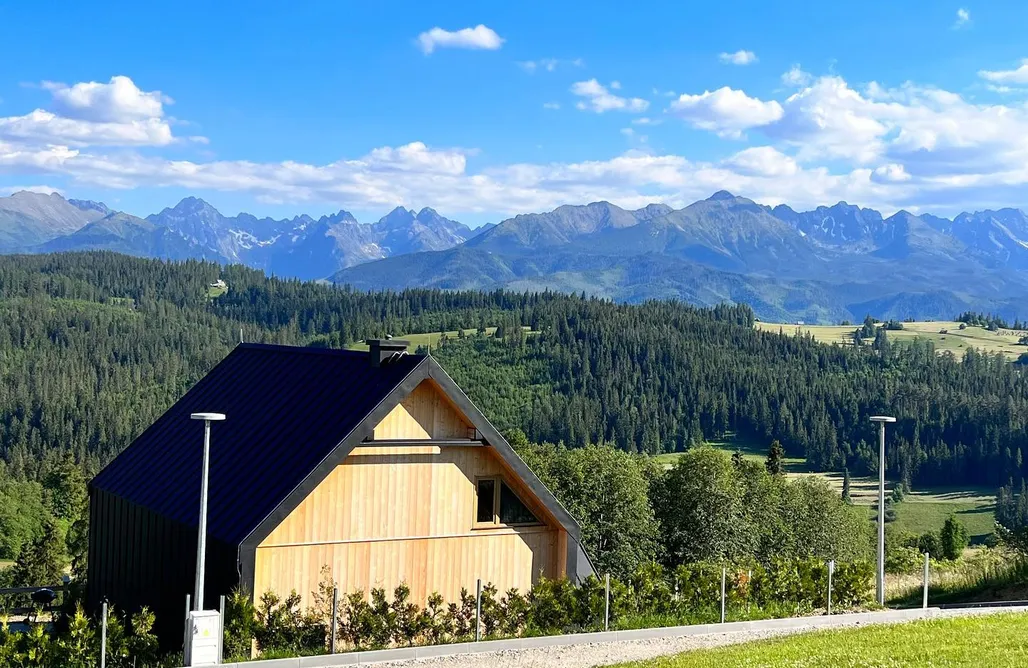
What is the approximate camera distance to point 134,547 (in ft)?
74.4

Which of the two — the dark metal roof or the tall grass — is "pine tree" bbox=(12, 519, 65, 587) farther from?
the tall grass

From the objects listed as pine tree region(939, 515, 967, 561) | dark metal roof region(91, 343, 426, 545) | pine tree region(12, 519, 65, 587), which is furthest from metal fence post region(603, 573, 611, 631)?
pine tree region(939, 515, 967, 561)

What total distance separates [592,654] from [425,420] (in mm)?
5738

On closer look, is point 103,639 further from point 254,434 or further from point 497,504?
point 497,504

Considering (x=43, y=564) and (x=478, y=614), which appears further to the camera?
(x=43, y=564)

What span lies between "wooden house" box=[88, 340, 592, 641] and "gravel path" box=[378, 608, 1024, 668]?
306 cm

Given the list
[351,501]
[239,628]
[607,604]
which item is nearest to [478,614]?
[607,604]

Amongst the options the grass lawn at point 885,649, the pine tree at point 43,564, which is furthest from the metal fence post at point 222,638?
the pine tree at point 43,564

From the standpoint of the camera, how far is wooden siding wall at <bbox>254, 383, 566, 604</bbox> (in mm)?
19297

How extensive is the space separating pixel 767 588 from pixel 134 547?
14.7 meters

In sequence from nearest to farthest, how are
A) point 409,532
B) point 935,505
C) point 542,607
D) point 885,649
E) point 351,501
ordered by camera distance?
point 885,649 → point 351,501 → point 542,607 → point 409,532 → point 935,505

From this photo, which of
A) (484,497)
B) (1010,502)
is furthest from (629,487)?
(1010,502)

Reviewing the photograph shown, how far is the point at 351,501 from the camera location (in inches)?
783

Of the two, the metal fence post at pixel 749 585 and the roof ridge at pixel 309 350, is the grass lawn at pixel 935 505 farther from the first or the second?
the roof ridge at pixel 309 350
